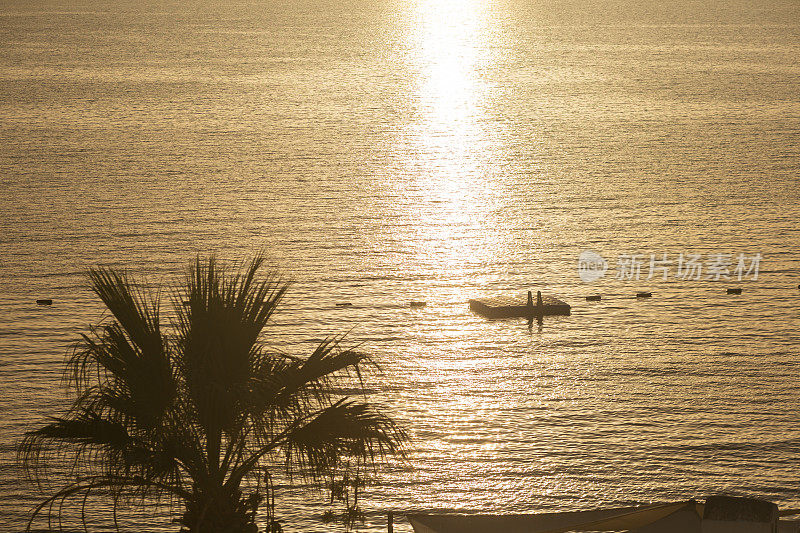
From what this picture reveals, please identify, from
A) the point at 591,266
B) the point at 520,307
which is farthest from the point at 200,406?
the point at 591,266

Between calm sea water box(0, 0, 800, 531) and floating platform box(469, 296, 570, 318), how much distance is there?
35.7 inches

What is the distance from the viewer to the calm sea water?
51656mm

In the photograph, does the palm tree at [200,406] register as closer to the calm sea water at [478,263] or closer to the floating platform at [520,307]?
the calm sea water at [478,263]

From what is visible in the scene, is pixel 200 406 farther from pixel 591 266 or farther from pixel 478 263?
pixel 478 263

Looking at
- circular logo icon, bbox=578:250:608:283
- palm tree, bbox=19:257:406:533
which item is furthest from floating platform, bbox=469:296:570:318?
palm tree, bbox=19:257:406:533

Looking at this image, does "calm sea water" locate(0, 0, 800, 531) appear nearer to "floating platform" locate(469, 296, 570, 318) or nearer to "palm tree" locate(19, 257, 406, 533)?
"floating platform" locate(469, 296, 570, 318)

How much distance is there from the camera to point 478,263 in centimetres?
8888

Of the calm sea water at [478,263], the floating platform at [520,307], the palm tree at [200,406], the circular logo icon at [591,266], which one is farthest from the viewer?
the circular logo icon at [591,266]

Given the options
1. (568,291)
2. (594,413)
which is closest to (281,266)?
(568,291)

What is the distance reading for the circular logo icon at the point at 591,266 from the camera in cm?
8375

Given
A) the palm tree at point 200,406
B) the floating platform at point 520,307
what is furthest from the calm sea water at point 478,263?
the palm tree at point 200,406

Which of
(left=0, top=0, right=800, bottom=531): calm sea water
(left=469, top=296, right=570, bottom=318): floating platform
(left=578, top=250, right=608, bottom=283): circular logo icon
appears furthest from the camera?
(left=578, top=250, right=608, bottom=283): circular logo icon

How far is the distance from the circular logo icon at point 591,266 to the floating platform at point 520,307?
894cm

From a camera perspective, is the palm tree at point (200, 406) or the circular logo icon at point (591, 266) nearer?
the palm tree at point (200, 406)
